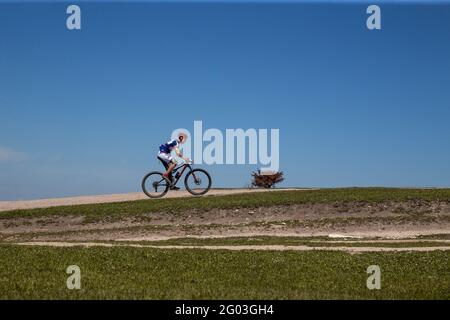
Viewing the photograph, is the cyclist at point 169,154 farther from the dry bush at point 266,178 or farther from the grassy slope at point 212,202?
the dry bush at point 266,178

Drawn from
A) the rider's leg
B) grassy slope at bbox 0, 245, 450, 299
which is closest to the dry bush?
the rider's leg

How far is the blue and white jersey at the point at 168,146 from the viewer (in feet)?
112

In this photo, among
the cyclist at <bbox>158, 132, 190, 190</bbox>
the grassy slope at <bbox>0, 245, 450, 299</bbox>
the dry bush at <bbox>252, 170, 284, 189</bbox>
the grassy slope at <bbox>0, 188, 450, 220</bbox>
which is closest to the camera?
the grassy slope at <bbox>0, 245, 450, 299</bbox>

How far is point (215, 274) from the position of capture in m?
17.3

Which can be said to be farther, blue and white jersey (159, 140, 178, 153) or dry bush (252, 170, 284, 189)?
dry bush (252, 170, 284, 189)

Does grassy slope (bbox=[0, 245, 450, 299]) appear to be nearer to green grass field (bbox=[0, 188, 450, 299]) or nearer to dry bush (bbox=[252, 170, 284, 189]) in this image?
green grass field (bbox=[0, 188, 450, 299])

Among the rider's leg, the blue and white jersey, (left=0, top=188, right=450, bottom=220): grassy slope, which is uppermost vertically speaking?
the blue and white jersey

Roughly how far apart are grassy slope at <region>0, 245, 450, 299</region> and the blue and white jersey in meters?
13.0

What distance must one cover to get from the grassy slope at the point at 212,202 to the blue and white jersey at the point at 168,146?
6.85 m

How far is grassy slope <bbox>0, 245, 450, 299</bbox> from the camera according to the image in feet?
44.2

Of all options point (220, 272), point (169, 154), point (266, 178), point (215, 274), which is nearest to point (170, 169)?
point (169, 154)

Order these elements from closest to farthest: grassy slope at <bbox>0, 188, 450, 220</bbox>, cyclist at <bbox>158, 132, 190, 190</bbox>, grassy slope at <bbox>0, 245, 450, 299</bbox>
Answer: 1. grassy slope at <bbox>0, 245, 450, 299</bbox>
2. cyclist at <bbox>158, 132, 190, 190</bbox>
3. grassy slope at <bbox>0, 188, 450, 220</bbox>

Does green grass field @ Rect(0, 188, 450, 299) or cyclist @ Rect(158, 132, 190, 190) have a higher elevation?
Result: cyclist @ Rect(158, 132, 190, 190)
